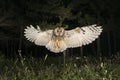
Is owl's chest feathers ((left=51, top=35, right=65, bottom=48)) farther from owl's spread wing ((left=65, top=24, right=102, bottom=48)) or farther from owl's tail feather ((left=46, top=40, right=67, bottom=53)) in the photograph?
owl's spread wing ((left=65, top=24, right=102, bottom=48))

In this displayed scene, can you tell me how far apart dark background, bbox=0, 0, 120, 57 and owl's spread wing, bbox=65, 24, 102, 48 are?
5.92 feet

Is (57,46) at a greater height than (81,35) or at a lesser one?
lesser

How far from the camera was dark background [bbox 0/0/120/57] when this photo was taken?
10141mm

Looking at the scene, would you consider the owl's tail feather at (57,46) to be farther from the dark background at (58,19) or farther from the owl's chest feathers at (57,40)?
the dark background at (58,19)

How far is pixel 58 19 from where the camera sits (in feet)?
36.5

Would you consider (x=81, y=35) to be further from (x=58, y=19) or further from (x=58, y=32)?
(x=58, y=19)

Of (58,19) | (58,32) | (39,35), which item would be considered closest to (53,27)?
(58,19)

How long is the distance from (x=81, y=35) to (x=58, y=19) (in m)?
3.25

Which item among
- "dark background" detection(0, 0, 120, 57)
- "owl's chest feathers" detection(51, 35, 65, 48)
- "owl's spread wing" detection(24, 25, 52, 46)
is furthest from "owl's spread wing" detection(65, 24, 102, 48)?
"dark background" detection(0, 0, 120, 57)

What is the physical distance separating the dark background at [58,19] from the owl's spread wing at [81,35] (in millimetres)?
1804

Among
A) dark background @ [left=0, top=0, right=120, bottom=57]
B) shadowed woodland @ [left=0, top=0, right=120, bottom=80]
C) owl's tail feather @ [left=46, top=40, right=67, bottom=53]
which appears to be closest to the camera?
shadowed woodland @ [left=0, top=0, right=120, bottom=80]

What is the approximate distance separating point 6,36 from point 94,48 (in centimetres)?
309

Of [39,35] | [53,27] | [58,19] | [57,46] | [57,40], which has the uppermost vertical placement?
[58,19]

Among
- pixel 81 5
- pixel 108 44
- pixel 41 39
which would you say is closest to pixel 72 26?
pixel 81 5
